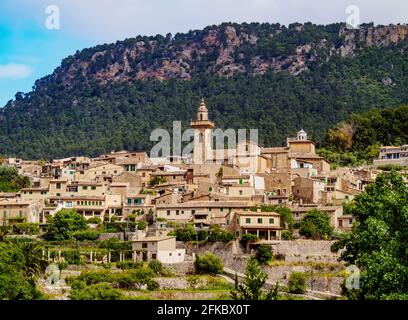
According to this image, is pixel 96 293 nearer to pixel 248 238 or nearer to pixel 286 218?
pixel 248 238

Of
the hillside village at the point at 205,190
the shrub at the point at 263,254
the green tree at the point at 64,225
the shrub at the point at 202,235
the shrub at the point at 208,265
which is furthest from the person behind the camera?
the hillside village at the point at 205,190

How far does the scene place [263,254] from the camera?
41.7 meters

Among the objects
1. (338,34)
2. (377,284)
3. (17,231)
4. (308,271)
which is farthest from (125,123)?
(377,284)

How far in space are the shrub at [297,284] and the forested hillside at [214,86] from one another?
47805mm

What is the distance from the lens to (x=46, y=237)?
153 ft

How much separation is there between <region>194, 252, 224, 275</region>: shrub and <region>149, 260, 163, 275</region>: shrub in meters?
1.66

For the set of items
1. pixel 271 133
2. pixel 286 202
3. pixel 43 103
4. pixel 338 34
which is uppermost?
pixel 338 34

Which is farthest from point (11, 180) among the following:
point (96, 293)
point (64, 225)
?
point (96, 293)

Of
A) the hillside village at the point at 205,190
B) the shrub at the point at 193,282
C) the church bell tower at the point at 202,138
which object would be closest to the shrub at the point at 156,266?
the shrub at the point at 193,282

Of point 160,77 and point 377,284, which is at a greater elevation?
point 160,77

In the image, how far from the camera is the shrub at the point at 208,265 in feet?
135

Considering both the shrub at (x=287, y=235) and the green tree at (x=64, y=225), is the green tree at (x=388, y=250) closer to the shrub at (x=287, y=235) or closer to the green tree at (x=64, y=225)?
the shrub at (x=287, y=235)

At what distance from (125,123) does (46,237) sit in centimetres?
7830
